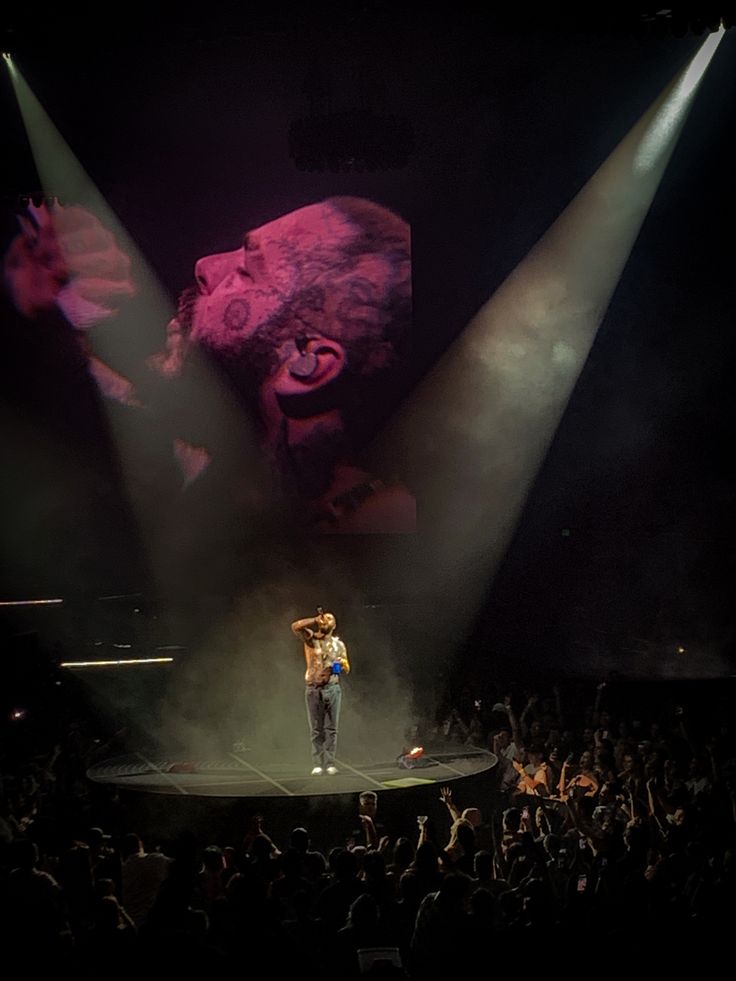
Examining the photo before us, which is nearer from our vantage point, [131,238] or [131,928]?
[131,928]

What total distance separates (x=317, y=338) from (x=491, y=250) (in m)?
2.76

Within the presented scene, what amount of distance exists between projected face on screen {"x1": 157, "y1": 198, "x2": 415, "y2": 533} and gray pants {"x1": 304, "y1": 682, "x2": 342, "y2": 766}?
11.9ft

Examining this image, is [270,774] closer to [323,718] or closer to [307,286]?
[323,718]

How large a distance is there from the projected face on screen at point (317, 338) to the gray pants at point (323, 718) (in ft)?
11.9

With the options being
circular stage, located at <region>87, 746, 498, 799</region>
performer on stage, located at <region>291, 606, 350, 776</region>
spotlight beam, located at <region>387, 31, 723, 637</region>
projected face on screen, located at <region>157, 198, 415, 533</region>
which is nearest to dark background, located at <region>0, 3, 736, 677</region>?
spotlight beam, located at <region>387, 31, 723, 637</region>

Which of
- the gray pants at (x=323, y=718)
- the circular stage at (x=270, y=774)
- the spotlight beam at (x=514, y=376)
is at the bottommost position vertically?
the circular stage at (x=270, y=774)

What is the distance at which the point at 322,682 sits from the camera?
9164 mm

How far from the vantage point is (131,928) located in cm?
362

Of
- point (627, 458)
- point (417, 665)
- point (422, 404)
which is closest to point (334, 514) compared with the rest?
point (422, 404)

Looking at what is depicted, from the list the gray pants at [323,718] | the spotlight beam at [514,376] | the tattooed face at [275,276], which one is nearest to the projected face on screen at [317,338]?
the tattooed face at [275,276]

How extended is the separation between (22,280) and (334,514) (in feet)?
17.9

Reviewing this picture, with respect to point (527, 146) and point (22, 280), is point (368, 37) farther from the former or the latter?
point (22, 280)

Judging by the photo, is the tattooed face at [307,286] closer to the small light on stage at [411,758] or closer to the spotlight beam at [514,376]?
the spotlight beam at [514,376]

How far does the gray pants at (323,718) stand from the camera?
9188 mm
